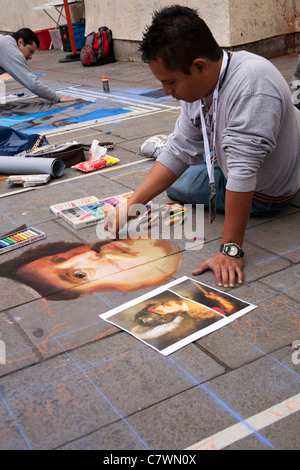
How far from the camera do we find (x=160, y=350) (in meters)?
2.04

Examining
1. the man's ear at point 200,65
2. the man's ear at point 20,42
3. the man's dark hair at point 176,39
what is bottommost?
the man's ear at point 20,42

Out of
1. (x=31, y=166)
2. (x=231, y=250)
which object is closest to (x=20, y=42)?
(x=31, y=166)

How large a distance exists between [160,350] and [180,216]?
1.34 metres

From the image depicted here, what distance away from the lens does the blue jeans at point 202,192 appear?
9.83ft

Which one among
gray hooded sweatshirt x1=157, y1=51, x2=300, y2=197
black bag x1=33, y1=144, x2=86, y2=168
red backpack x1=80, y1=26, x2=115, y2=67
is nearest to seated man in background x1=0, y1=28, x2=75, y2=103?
black bag x1=33, y1=144, x2=86, y2=168

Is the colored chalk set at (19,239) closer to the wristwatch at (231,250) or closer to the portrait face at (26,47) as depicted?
the wristwatch at (231,250)

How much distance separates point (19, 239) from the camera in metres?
3.13

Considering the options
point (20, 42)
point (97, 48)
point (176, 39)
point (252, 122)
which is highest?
point (176, 39)

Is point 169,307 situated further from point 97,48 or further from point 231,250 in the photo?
point 97,48

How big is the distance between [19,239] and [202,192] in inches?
45.1

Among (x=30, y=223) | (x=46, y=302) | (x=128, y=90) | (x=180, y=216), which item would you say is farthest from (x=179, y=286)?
(x=128, y=90)

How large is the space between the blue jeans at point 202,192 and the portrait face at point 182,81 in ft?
2.45

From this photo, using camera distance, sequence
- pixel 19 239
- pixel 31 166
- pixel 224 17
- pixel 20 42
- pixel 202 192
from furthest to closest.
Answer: pixel 224 17 → pixel 20 42 → pixel 31 166 → pixel 202 192 → pixel 19 239

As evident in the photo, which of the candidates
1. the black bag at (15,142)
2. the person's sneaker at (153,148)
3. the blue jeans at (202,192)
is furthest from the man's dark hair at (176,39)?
the black bag at (15,142)
